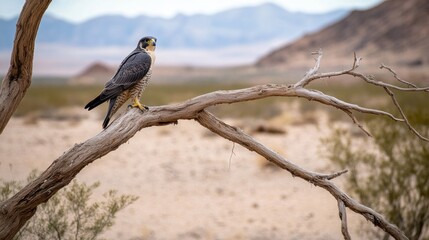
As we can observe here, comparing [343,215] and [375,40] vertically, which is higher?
[375,40]

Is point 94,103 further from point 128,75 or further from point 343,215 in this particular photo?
point 343,215

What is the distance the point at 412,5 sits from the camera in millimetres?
84250

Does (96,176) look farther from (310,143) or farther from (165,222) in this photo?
(310,143)

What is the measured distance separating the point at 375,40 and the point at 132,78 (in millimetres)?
79843

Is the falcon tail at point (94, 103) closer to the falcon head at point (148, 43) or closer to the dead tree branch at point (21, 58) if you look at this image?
the dead tree branch at point (21, 58)

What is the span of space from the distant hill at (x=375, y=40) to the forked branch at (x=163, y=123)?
6248 cm

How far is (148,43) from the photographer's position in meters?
5.75

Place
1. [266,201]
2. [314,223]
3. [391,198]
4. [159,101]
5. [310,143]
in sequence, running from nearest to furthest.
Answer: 1. [391,198]
2. [314,223]
3. [266,201]
4. [310,143]
5. [159,101]

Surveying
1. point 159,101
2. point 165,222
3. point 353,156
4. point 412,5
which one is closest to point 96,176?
point 165,222

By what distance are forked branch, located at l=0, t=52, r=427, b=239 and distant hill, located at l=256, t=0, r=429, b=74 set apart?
205ft

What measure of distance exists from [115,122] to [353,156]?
510 centimetres

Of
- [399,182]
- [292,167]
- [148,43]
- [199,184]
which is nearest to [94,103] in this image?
[148,43]

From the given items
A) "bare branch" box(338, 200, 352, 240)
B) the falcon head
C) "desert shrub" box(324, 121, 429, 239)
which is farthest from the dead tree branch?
"desert shrub" box(324, 121, 429, 239)

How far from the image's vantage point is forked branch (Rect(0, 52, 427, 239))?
481cm
